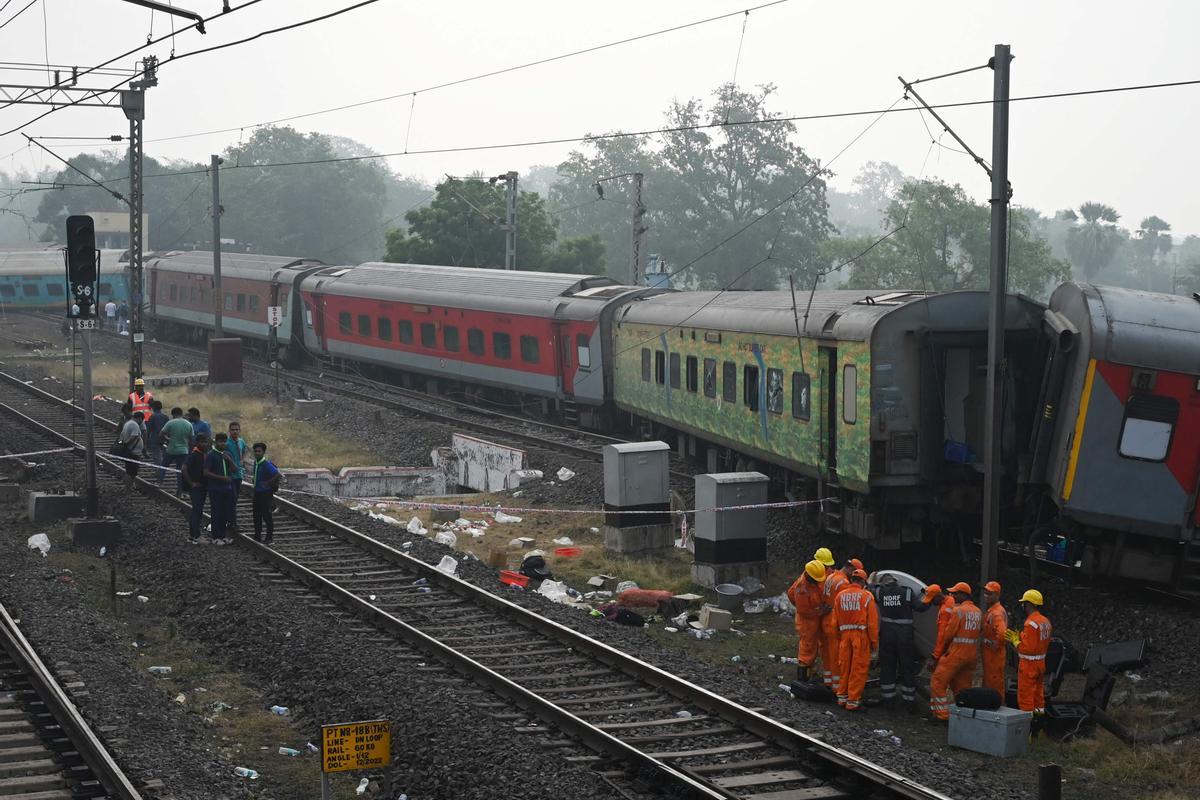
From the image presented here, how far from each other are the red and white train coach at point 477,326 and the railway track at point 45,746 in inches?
682

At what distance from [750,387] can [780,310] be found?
4.73 feet

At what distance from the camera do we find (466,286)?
114ft

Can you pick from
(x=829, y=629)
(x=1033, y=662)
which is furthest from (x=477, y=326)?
(x=1033, y=662)

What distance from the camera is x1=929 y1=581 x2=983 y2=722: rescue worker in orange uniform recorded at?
464 inches

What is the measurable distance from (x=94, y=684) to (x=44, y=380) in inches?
1118

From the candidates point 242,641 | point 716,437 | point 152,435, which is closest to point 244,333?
point 152,435

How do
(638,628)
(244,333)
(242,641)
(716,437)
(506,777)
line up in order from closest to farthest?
(506,777), (242,641), (638,628), (716,437), (244,333)

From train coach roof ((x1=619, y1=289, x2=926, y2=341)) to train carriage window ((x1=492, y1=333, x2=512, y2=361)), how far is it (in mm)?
5954

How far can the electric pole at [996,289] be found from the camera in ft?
44.1

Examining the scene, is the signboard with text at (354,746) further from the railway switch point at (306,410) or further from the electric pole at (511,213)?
the electric pole at (511,213)

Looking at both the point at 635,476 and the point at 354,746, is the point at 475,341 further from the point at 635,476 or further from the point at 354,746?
the point at 354,746

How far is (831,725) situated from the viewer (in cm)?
1125

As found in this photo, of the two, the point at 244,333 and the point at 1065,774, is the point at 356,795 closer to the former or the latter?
the point at 1065,774

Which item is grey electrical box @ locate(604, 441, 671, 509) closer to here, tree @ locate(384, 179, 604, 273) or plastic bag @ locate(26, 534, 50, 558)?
plastic bag @ locate(26, 534, 50, 558)
